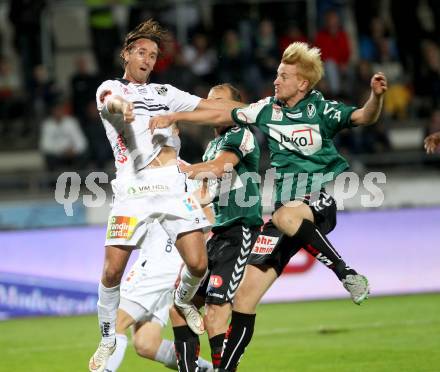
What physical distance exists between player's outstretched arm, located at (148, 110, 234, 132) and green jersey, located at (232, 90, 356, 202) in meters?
0.08

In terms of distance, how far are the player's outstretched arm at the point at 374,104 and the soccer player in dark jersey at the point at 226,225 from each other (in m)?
1.00

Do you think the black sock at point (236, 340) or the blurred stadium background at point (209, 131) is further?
the blurred stadium background at point (209, 131)

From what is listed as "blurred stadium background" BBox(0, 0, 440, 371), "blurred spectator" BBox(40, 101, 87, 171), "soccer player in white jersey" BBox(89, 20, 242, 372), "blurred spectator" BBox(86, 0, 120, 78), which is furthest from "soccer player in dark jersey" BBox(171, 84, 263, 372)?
Result: "blurred spectator" BBox(86, 0, 120, 78)

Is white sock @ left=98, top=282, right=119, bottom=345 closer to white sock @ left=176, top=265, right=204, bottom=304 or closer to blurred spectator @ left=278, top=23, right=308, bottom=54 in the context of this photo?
white sock @ left=176, top=265, right=204, bottom=304

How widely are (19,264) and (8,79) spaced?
19.1ft

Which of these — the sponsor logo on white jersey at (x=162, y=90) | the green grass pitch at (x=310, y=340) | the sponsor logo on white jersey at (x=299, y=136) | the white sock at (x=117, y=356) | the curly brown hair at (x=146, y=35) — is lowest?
the green grass pitch at (x=310, y=340)

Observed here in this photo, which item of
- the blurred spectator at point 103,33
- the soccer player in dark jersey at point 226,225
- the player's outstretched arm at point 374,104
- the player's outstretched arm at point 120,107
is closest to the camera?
the player's outstretched arm at point 120,107

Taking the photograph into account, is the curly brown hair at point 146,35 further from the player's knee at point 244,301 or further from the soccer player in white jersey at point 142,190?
the player's knee at point 244,301

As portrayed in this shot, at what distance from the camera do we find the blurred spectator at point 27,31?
57.1ft

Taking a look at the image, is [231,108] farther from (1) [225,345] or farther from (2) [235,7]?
(2) [235,7]

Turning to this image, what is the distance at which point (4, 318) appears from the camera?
43.1 feet

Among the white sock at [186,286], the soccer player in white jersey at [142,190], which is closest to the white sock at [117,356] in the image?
the soccer player in white jersey at [142,190]

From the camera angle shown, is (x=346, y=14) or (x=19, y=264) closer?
(x=19, y=264)

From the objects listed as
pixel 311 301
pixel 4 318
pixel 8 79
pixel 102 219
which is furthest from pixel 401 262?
pixel 8 79
